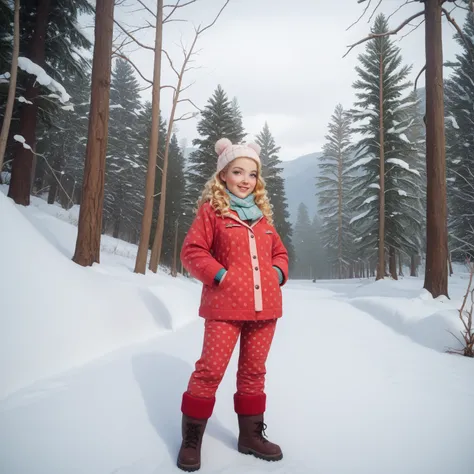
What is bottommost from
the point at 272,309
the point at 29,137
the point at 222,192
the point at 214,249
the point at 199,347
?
the point at 199,347

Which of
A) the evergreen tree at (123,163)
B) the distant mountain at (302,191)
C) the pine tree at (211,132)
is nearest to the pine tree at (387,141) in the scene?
the pine tree at (211,132)

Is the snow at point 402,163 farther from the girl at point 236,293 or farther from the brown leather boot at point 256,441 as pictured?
the brown leather boot at point 256,441

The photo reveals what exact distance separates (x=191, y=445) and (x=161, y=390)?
98cm

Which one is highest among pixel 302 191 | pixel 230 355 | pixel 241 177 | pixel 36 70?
pixel 302 191

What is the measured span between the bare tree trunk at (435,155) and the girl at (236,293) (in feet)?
20.5

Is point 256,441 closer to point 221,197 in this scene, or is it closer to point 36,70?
point 221,197

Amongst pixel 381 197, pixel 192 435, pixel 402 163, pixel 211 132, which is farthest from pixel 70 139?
pixel 192 435

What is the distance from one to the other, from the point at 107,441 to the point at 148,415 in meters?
0.40

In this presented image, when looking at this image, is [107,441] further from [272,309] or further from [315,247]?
[315,247]

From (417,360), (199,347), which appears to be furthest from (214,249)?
(417,360)

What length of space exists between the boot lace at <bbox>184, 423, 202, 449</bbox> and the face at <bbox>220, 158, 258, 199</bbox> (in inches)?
60.3

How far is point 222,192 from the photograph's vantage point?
2.25m

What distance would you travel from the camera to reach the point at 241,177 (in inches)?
89.2

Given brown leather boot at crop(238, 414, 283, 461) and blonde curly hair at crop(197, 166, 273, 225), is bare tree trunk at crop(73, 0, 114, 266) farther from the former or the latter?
brown leather boot at crop(238, 414, 283, 461)
